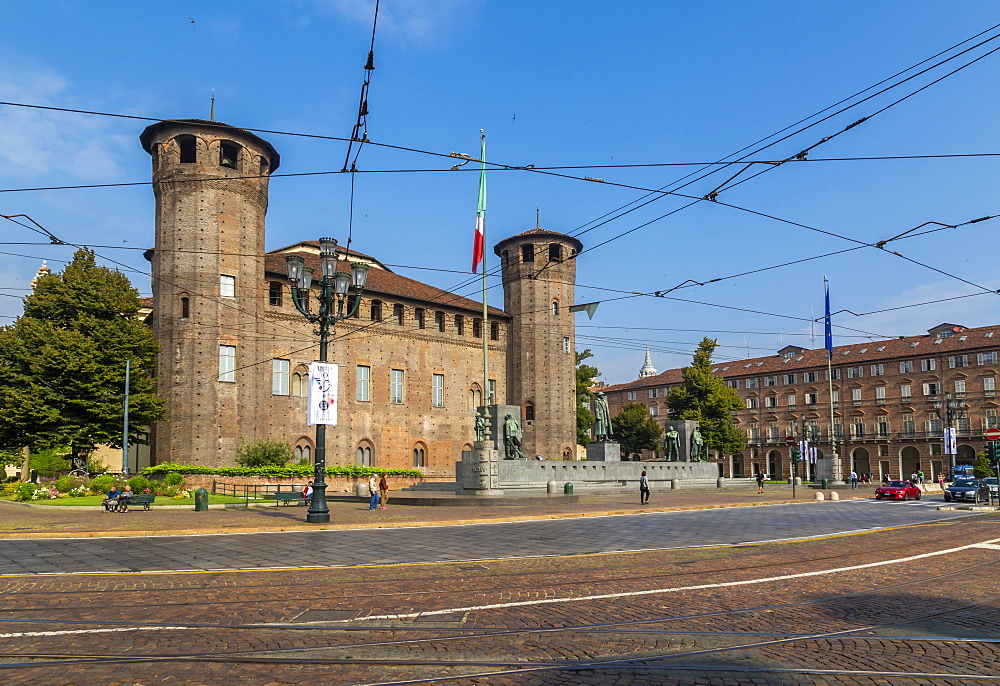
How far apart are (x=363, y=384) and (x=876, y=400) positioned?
162ft

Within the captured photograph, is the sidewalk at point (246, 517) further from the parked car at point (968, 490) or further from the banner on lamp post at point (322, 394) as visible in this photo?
the parked car at point (968, 490)

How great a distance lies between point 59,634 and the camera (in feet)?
20.8

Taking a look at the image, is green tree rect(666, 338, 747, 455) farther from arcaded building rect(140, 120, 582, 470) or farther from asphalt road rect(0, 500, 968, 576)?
asphalt road rect(0, 500, 968, 576)

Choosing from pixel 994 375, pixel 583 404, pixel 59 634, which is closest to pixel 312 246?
pixel 583 404

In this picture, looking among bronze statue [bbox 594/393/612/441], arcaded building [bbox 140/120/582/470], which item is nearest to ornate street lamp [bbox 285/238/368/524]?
arcaded building [bbox 140/120/582/470]

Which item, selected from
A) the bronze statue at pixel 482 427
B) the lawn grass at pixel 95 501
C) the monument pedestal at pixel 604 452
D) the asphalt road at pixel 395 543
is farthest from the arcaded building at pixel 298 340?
the asphalt road at pixel 395 543

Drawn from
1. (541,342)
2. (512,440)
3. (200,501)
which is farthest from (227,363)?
(541,342)

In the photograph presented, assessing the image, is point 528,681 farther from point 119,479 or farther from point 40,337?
point 40,337

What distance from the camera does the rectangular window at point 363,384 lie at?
44875 mm

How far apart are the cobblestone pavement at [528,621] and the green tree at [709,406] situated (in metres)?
47.9

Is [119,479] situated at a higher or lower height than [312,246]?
lower

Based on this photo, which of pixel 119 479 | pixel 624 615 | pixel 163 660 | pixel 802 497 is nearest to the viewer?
pixel 163 660

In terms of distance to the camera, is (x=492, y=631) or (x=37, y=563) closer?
(x=492, y=631)

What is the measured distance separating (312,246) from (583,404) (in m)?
30.0
